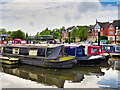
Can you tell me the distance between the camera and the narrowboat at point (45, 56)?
1469 cm

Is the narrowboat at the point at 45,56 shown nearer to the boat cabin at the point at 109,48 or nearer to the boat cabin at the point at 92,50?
the boat cabin at the point at 92,50

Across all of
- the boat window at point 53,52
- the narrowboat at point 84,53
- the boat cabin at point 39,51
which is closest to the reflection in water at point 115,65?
the narrowboat at point 84,53

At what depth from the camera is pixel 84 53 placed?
703 inches

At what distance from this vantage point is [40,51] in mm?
16438

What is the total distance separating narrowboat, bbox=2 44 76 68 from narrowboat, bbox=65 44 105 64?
194 centimetres

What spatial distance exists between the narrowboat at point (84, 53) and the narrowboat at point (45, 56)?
194 centimetres

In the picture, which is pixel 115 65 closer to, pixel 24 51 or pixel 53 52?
pixel 53 52

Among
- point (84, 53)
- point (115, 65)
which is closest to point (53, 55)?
A: point (84, 53)

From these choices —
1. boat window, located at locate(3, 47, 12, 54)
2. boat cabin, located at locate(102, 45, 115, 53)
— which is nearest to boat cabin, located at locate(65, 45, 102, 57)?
boat cabin, located at locate(102, 45, 115, 53)

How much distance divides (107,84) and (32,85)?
5.70 m

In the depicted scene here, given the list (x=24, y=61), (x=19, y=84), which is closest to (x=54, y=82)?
(x=19, y=84)

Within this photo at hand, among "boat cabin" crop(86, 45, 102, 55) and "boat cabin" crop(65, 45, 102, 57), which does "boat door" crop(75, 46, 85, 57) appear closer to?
"boat cabin" crop(65, 45, 102, 57)

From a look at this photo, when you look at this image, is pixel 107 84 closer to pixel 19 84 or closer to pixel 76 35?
pixel 19 84

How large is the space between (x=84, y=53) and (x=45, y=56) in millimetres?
5375
